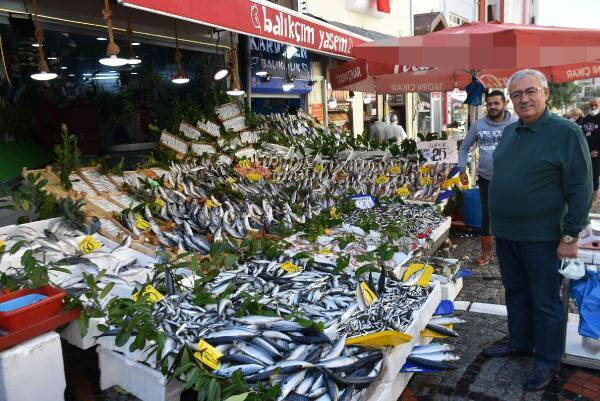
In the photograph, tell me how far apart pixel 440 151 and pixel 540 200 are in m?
4.53

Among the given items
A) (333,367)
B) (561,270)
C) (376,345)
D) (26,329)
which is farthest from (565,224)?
(26,329)

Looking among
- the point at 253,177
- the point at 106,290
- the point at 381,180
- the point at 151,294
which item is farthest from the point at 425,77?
the point at 106,290

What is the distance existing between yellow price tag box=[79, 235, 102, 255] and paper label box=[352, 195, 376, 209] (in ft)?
10.6

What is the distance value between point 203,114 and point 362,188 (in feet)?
9.64

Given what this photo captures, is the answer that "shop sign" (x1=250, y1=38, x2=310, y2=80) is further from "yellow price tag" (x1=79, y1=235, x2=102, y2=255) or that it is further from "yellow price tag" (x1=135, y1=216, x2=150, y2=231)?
"yellow price tag" (x1=79, y1=235, x2=102, y2=255)

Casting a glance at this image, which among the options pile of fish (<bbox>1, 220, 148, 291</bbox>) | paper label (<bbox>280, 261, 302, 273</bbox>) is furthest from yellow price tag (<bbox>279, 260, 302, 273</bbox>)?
pile of fish (<bbox>1, 220, 148, 291</bbox>)

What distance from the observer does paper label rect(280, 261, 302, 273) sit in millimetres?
3738

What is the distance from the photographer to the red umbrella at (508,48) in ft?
15.8

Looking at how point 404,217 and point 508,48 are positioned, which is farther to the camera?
point 404,217

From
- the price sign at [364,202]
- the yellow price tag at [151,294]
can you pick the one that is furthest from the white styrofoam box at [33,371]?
the price sign at [364,202]

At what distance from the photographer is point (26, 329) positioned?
2.66 metres

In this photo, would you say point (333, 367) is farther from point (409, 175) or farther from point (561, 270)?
point (409, 175)

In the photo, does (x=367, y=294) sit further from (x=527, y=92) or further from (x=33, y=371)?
(x=33, y=371)

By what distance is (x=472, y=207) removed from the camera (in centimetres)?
739
